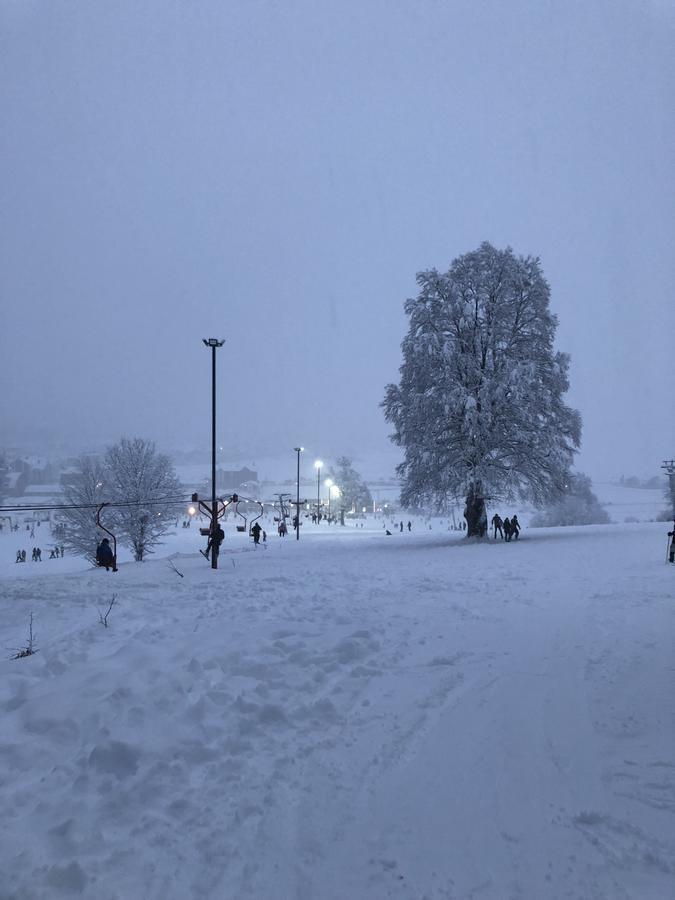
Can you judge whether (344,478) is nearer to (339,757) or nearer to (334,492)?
(334,492)

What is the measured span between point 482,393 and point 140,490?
2550 centimetres

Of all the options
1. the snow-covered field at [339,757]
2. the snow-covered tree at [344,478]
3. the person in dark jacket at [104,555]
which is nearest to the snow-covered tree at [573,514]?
the snow-covered tree at [344,478]

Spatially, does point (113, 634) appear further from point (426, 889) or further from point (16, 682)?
point (426, 889)

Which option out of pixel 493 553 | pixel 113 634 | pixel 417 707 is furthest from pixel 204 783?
pixel 493 553

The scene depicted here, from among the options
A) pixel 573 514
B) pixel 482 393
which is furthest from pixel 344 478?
pixel 482 393

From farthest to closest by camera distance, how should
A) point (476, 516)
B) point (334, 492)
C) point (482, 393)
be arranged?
point (334, 492) < point (476, 516) < point (482, 393)

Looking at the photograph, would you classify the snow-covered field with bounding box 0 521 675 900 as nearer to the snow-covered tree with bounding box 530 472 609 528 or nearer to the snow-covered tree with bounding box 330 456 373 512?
the snow-covered tree with bounding box 530 472 609 528

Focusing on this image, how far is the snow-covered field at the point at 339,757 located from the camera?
2.66m

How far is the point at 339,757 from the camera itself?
3781 mm

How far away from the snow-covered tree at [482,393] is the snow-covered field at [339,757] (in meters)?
12.4

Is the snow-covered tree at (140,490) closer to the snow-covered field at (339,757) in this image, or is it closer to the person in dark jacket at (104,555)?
the person in dark jacket at (104,555)

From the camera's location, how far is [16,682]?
4.80 metres

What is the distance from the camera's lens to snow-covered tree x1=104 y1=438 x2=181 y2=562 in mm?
32188

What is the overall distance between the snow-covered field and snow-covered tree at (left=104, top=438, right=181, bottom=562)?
1030 inches
